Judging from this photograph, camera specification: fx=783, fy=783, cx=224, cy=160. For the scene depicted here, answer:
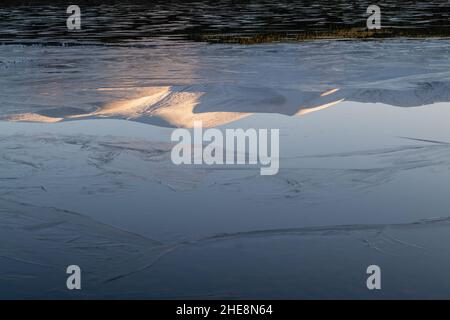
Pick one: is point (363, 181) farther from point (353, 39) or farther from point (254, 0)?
point (254, 0)

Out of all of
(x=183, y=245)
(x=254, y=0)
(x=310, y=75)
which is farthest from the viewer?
(x=254, y=0)

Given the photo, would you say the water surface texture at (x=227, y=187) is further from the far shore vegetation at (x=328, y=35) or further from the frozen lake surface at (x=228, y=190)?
the far shore vegetation at (x=328, y=35)

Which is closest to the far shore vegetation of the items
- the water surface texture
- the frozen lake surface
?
the water surface texture

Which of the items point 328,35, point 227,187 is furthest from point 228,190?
point 328,35

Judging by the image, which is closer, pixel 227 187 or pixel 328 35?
pixel 227 187

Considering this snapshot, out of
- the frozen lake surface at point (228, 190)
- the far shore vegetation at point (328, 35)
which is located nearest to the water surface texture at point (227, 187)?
the frozen lake surface at point (228, 190)

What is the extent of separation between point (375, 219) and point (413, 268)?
1.00 metres

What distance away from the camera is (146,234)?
5.55 m

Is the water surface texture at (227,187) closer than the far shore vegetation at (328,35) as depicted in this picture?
Yes

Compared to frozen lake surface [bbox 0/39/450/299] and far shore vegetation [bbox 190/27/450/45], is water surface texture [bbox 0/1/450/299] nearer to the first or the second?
frozen lake surface [bbox 0/39/450/299]

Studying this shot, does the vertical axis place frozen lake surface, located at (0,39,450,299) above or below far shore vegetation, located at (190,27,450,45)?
below

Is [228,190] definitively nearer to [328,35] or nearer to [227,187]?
[227,187]

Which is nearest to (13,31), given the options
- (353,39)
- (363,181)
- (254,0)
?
(353,39)

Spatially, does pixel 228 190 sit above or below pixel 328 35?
below
